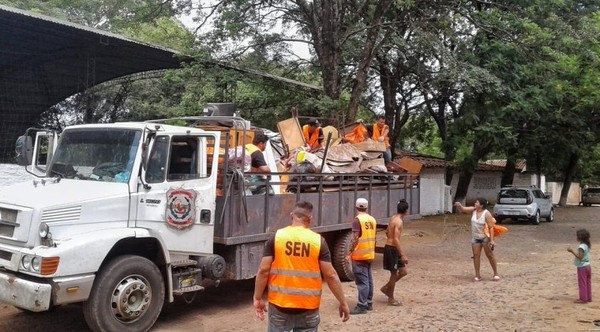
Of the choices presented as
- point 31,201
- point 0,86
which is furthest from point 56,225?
point 0,86

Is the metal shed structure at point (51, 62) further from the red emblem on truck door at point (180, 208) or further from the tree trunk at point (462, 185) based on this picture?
the tree trunk at point (462, 185)

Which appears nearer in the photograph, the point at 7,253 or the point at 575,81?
the point at 7,253

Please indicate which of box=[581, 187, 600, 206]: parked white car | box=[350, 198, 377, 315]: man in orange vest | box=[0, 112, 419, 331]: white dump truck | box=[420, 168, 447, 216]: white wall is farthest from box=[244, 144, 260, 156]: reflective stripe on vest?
box=[581, 187, 600, 206]: parked white car

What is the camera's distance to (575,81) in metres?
17.7

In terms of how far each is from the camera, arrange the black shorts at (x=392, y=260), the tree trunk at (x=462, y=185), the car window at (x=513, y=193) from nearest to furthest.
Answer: the black shorts at (x=392, y=260), the car window at (x=513, y=193), the tree trunk at (x=462, y=185)

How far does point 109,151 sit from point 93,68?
8.79 meters

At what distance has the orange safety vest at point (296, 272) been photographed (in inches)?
164

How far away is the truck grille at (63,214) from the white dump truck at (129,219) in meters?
0.01

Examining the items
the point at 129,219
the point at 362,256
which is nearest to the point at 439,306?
the point at 362,256

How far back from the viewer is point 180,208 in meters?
6.64

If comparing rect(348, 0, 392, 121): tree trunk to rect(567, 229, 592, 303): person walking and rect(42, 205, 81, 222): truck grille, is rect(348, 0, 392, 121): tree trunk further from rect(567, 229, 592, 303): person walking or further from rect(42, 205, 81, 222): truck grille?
rect(42, 205, 81, 222): truck grille

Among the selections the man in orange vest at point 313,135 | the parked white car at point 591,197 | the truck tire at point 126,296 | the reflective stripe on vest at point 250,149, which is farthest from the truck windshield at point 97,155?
the parked white car at point 591,197

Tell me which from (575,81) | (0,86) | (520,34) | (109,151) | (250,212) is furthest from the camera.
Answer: (575,81)

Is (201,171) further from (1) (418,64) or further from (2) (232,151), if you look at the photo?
(1) (418,64)
